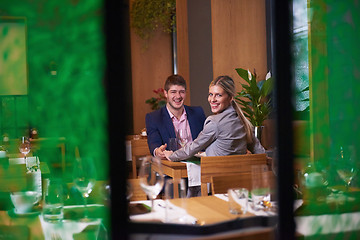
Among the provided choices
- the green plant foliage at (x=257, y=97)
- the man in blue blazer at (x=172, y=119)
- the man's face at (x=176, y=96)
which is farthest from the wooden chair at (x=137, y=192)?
the green plant foliage at (x=257, y=97)

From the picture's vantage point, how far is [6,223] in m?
1.07

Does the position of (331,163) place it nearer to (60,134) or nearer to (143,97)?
(60,134)

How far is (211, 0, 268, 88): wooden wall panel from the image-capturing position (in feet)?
14.5

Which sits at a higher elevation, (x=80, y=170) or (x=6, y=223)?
(x=80, y=170)

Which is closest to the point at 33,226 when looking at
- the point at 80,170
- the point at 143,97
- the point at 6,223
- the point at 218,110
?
the point at 6,223

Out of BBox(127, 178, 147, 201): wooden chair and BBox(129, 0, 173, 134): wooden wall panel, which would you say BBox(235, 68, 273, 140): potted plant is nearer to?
BBox(127, 178, 147, 201): wooden chair

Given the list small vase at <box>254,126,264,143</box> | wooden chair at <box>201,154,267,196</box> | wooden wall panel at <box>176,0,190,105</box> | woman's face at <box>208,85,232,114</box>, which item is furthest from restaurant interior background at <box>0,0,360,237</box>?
wooden wall panel at <box>176,0,190,105</box>

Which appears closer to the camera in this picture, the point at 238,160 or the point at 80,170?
the point at 80,170

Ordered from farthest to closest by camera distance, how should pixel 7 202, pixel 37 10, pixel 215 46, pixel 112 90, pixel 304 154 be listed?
pixel 215 46
pixel 304 154
pixel 7 202
pixel 37 10
pixel 112 90

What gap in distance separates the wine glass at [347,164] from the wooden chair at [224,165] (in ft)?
3.85

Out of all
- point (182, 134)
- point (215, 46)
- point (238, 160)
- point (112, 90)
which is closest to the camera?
point (112, 90)

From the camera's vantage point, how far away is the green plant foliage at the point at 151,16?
7043mm

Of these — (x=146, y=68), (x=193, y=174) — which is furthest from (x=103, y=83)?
(x=146, y=68)

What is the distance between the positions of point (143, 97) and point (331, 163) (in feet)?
20.4
